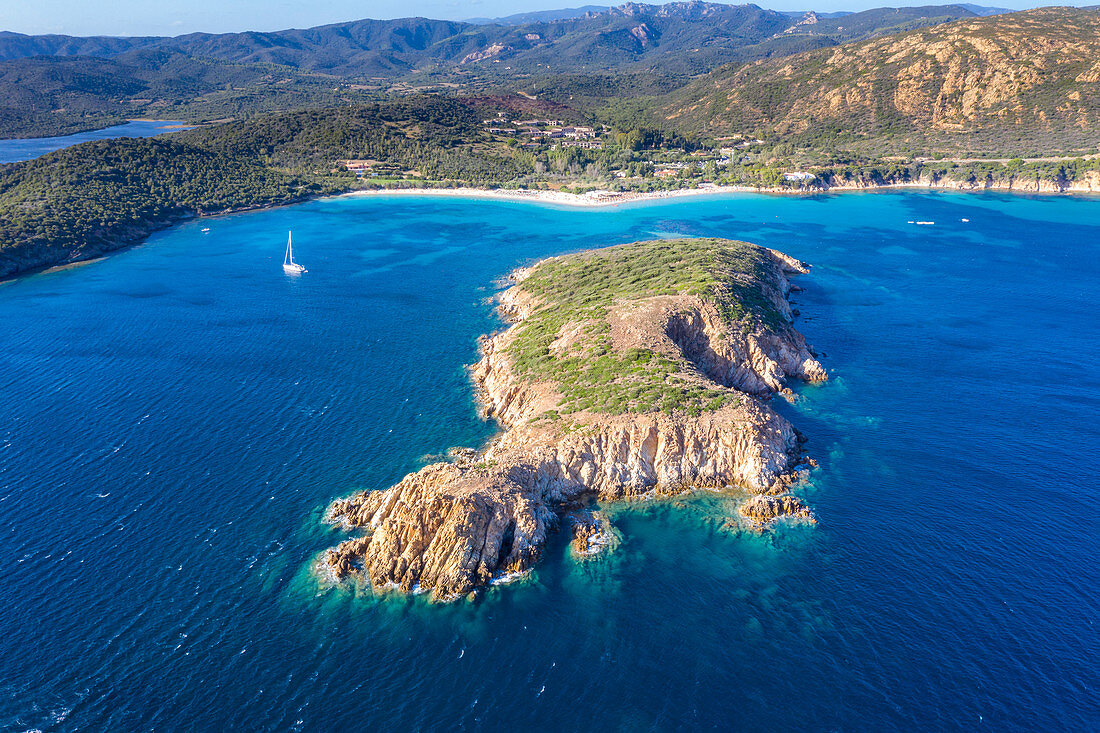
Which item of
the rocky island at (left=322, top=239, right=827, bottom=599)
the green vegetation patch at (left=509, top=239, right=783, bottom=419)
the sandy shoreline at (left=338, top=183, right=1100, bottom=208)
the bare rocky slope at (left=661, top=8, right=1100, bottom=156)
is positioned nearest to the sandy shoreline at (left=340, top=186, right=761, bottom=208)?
the sandy shoreline at (left=338, top=183, right=1100, bottom=208)

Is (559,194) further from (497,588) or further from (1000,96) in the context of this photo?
(1000,96)

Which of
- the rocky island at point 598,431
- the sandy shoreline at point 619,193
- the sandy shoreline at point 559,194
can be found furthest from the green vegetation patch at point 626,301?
the sandy shoreline at point 619,193

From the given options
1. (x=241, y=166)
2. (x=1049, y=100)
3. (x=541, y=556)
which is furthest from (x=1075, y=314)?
(x=241, y=166)

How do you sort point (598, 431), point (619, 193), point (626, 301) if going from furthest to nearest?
1. point (619, 193)
2. point (626, 301)
3. point (598, 431)

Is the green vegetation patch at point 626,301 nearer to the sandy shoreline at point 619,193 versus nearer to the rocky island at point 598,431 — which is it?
the rocky island at point 598,431

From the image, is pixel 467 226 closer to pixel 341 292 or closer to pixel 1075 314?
pixel 341 292

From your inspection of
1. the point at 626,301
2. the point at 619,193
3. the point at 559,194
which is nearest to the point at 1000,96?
the point at 619,193
